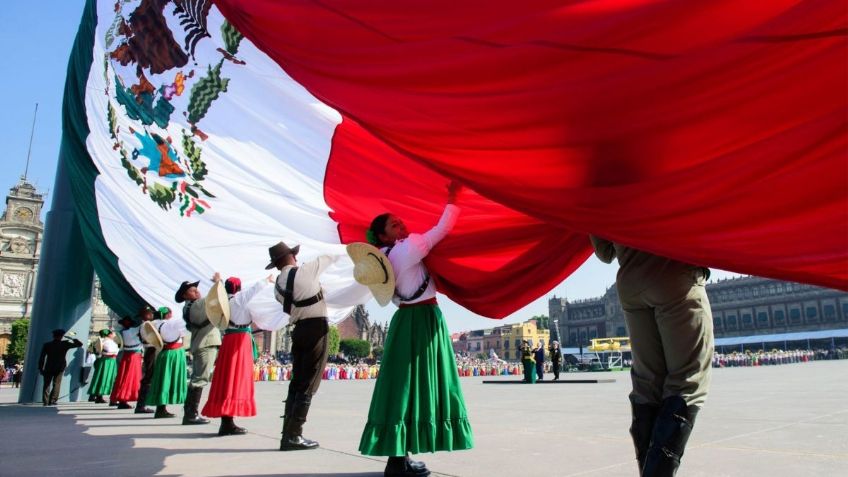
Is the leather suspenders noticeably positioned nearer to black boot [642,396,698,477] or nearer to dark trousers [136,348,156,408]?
black boot [642,396,698,477]

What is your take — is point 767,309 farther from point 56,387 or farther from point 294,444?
point 294,444

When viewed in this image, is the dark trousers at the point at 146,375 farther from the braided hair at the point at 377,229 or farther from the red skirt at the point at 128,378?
the braided hair at the point at 377,229

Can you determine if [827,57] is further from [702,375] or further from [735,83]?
[702,375]

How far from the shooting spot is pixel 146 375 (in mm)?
8453

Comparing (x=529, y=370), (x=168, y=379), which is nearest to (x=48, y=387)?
(x=168, y=379)

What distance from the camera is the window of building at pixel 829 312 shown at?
226 feet

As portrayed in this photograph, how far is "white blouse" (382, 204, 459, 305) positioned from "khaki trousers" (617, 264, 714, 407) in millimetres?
1132

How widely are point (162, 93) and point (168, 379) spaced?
13.9 ft

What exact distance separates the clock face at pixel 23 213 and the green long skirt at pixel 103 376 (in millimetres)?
70133

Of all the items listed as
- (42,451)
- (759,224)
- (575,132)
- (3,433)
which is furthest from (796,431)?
(3,433)

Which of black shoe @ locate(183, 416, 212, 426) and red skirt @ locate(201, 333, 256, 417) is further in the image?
black shoe @ locate(183, 416, 212, 426)

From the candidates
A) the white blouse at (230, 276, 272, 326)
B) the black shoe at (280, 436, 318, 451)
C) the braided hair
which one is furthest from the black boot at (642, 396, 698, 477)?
the white blouse at (230, 276, 272, 326)

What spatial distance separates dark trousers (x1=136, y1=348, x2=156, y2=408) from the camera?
8.23 metres

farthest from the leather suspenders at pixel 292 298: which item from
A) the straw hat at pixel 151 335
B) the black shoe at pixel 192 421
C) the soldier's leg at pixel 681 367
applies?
the straw hat at pixel 151 335
